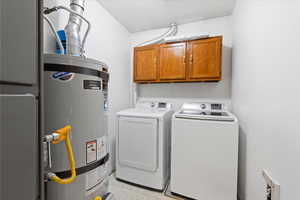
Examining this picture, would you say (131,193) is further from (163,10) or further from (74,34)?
(163,10)

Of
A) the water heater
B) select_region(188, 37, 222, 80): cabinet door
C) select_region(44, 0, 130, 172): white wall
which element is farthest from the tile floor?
select_region(188, 37, 222, 80): cabinet door

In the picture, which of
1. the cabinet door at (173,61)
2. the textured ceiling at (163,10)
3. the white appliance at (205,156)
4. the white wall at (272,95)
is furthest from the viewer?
the cabinet door at (173,61)

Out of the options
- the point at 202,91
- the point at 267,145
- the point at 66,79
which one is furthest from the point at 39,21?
the point at 202,91

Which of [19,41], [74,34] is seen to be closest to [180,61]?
[74,34]

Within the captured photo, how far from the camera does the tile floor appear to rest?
5.28 ft

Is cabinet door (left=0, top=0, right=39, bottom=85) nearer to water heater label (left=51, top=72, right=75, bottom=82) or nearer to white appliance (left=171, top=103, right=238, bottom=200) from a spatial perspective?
water heater label (left=51, top=72, right=75, bottom=82)

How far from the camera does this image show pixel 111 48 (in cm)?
211

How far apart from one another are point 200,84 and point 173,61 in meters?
0.64

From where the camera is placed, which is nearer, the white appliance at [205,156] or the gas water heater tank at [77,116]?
the gas water heater tank at [77,116]

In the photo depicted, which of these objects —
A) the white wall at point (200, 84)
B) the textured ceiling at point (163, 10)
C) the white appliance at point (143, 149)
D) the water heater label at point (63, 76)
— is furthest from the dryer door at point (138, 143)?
the textured ceiling at point (163, 10)

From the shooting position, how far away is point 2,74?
0.35 metres

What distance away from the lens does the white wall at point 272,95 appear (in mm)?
649

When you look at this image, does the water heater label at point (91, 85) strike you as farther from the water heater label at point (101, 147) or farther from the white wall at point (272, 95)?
the white wall at point (272, 95)

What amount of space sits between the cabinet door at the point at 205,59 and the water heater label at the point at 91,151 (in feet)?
5.46
